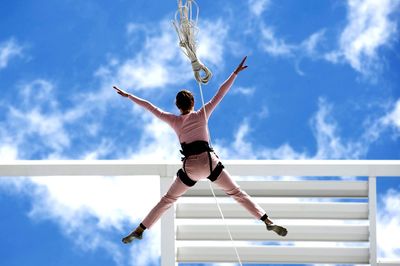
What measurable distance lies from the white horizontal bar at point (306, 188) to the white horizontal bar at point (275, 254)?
1.23ft

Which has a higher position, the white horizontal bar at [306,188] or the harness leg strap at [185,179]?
the white horizontal bar at [306,188]

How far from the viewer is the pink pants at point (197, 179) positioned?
4.24 m

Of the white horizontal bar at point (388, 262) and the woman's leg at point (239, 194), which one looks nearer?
the woman's leg at point (239, 194)

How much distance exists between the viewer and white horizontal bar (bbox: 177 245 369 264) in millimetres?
5148

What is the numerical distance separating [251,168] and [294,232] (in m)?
0.55

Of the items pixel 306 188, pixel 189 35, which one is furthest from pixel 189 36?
pixel 306 188

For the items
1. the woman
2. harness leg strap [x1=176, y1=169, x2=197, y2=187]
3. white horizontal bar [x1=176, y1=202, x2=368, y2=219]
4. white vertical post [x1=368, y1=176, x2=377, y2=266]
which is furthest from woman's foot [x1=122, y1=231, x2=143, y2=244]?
white vertical post [x1=368, y1=176, x2=377, y2=266]

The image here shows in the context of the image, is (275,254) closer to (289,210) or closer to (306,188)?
(289,210)

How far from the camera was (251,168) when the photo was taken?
200 inches

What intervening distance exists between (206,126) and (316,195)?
1247mm

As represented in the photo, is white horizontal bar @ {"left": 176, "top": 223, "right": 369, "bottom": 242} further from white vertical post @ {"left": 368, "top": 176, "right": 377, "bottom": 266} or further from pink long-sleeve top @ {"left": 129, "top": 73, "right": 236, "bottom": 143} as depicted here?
pink long-sleeve top @ {"left": 129, "top": 73, "right": 236, "bottom": 143}

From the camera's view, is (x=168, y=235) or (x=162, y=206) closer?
(x=162, y=206)

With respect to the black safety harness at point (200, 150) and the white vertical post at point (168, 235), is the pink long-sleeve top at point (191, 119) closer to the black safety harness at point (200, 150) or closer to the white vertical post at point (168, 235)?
the black safety harness at point (200, 150)

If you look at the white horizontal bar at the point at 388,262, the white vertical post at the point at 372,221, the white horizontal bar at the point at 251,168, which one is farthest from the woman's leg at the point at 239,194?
the white horizontal bar at the point at 388,262
